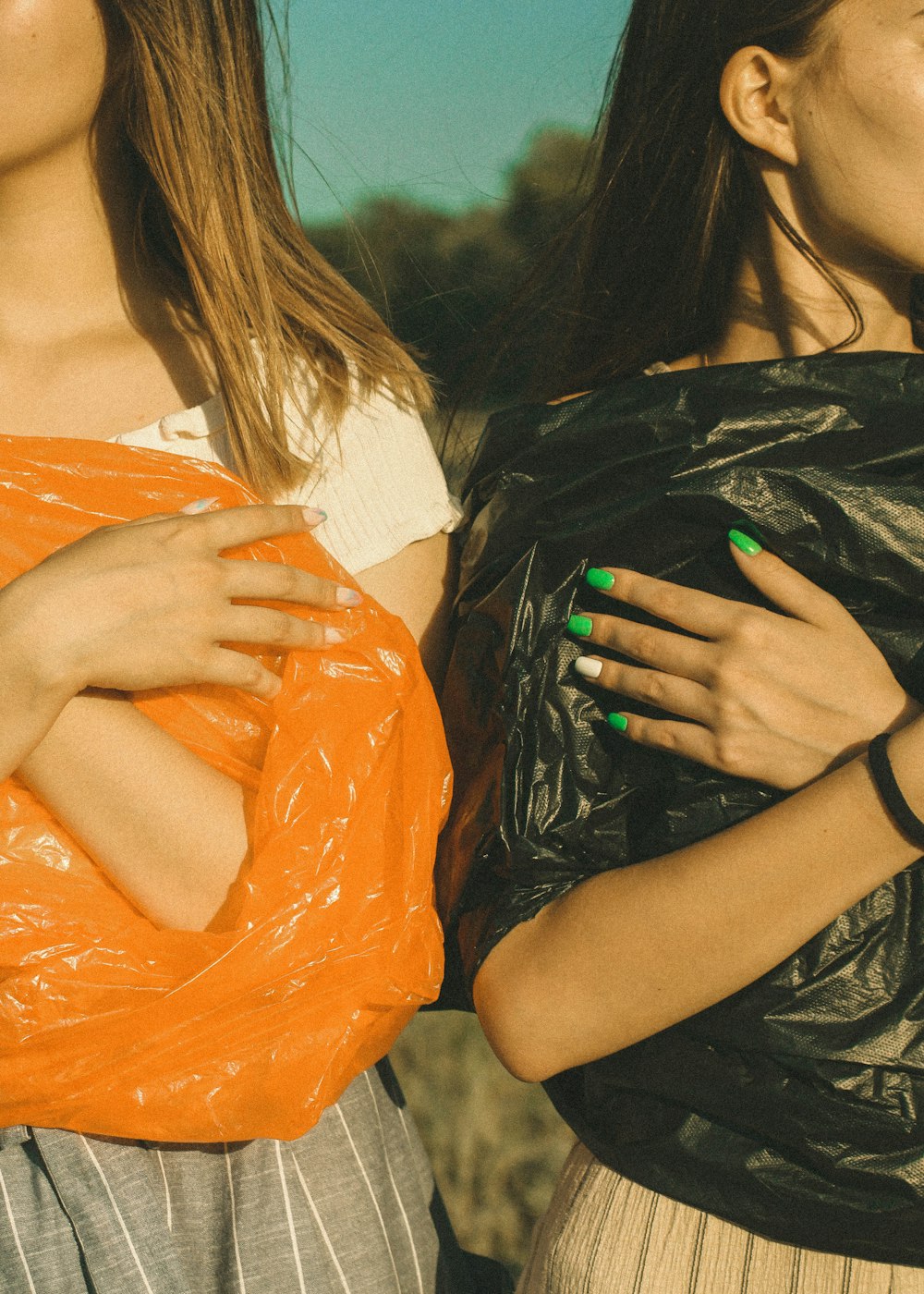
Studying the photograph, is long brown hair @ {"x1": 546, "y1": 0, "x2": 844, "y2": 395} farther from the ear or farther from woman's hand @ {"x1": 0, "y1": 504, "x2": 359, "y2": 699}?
woman's hand @ {"x1": 0, "y1": 504, "x2": 359, "y2": 699}

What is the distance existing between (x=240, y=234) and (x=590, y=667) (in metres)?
0.72

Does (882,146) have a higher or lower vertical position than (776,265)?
higher

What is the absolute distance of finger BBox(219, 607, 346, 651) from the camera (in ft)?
4.16

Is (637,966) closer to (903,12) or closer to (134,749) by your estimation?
(134,749)

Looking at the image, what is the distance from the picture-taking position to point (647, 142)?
5.21ft

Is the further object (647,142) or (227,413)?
(647,142)

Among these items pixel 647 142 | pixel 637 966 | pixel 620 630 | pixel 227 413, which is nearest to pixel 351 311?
pixel 227 413

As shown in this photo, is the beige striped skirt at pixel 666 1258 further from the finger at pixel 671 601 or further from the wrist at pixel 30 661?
the wrist at pixel 30 661

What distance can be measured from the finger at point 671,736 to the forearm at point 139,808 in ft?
1.43

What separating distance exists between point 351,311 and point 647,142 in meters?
0.46

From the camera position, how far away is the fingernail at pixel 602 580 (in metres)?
1.32

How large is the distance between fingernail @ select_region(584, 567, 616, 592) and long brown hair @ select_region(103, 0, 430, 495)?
39cm

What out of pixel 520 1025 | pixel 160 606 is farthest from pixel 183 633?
pixel 520 1025

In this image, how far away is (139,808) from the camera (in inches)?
47.8
